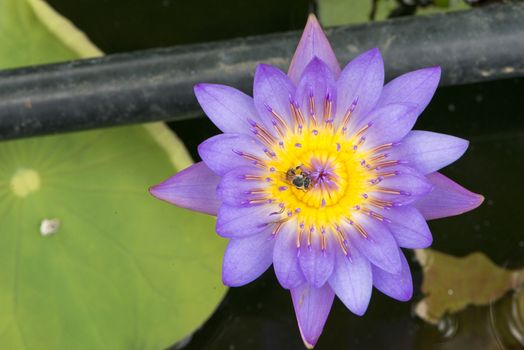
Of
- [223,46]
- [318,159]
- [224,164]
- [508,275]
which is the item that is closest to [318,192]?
[318,159]

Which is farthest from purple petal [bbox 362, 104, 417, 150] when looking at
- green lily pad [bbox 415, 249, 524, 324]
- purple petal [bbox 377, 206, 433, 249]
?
green lily pad [bbox 415, 249, 524, 324]

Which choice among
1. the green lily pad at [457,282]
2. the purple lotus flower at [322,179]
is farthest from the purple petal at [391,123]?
the green lily pad at [457,282]

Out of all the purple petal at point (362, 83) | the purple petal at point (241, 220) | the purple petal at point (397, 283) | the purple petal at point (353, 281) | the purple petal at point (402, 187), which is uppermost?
the purple petal at point (362, 83)

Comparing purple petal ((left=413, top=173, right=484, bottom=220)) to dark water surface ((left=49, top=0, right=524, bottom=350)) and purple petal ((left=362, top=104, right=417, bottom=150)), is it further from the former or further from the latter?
dark water surface ((left=49, top=0, right=524, bottom=350))

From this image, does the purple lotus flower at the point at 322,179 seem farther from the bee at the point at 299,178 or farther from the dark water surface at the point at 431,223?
the dark water surface at the point at 431,223

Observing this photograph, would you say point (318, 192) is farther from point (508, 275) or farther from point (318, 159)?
point (508, 275)

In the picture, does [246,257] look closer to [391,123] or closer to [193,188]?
[193,188]

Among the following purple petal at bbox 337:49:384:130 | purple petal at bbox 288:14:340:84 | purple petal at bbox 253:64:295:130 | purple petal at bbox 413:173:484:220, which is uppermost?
purple petal at bbox 288:14:340:84
